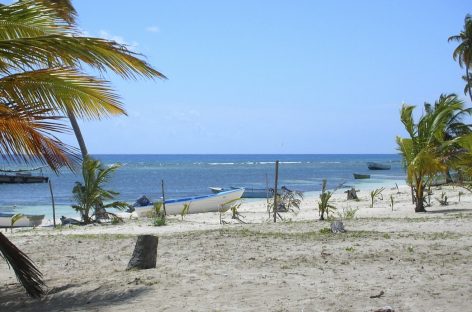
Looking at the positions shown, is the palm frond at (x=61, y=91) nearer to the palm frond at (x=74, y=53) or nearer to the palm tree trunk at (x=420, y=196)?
the palm frond at (x=74, y=53)

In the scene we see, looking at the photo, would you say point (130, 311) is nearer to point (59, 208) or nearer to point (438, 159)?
point (438, 159)

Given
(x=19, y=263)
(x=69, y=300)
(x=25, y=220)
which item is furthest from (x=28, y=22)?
(x=25, y=220)

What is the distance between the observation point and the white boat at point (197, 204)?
2355cm

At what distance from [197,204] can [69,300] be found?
18.5 m

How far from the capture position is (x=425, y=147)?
655 inches

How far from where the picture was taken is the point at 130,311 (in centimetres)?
548

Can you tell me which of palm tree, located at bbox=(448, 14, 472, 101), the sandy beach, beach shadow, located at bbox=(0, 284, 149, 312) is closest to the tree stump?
the sandy beach

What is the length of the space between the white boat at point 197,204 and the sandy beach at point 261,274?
12706 millimetres

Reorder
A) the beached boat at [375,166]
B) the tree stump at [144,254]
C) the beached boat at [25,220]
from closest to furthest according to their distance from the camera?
the tree stump at [144,254], the beached boat at [25,220], the beached boat at [375,166]

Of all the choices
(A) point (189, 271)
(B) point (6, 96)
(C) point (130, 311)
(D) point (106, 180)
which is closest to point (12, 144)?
(B) point (6, 96)

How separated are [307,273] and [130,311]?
2.27m

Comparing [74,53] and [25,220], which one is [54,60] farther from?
[25,220]

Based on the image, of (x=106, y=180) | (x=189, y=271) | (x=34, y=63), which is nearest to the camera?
(x=34, y=63)

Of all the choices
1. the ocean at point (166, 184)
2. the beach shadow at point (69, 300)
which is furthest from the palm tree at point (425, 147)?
the beach shadow at point (69, 300)
